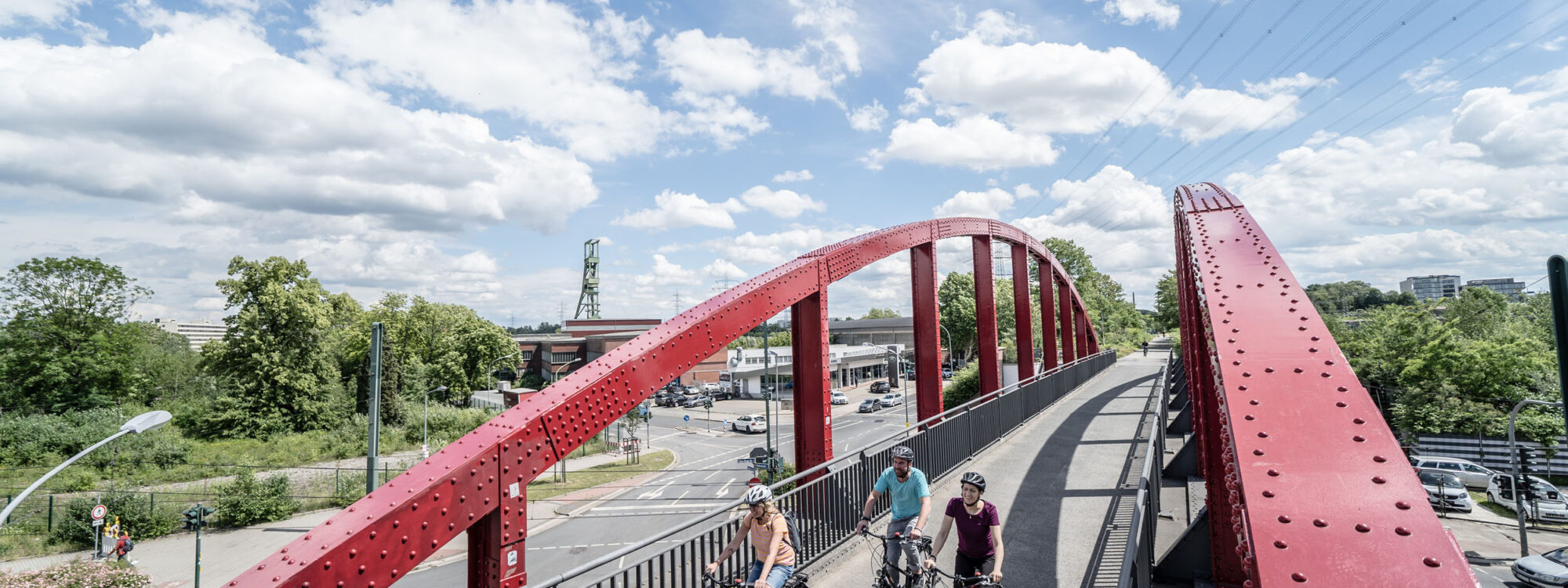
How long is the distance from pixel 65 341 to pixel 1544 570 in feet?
188

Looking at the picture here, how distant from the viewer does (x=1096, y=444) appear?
38.4 feet

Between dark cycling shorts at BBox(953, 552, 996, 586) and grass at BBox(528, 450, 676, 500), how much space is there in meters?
23.9

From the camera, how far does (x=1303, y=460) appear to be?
195 centimetres

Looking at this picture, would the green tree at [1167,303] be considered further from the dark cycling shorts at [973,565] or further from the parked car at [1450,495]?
the dark cycling shorts at [973,565]

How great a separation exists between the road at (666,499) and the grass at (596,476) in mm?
1139

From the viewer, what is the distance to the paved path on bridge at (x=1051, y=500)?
6062 millimetres

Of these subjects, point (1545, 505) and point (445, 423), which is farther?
point (445, 423)

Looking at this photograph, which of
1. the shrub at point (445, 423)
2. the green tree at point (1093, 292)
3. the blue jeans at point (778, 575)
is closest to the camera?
the blue jeans at point (778, 575)

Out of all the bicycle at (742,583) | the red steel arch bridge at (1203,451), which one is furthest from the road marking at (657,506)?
the bicycle at (742,583)

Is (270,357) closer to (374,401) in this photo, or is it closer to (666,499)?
(666,499)

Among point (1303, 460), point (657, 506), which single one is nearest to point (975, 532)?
point (1303, 460)

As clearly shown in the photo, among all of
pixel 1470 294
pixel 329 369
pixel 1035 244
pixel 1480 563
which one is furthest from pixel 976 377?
pixel 1470 294

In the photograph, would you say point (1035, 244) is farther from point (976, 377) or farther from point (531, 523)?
point (531, 523)

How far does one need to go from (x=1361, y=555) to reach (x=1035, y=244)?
65.3 ft
